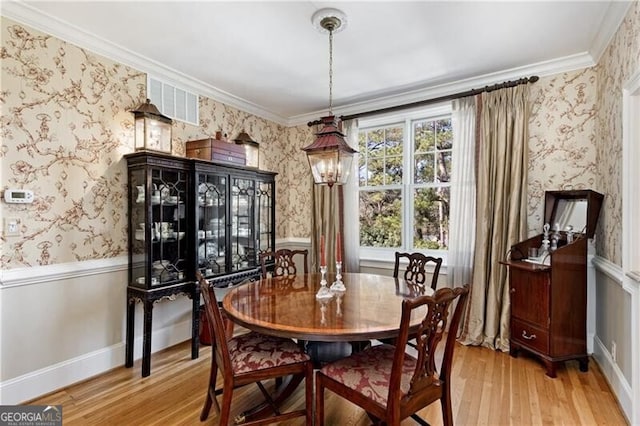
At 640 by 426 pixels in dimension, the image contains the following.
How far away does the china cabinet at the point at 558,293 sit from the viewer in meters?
2.65

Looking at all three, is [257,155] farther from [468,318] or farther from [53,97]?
[468,318]

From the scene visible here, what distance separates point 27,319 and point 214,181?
5.75 feet

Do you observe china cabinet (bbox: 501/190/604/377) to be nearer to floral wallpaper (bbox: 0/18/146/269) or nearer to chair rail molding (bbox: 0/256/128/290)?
chair rail molding (bbox: 0/256/128/290)

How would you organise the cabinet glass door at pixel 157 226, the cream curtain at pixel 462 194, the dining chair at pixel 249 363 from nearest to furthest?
1. the dining chair at pixel 249 363
2. the cabinet glass door at pixel 157 226
3. the cream curtain at pixel 462 194

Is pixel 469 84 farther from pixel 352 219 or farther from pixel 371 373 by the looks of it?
pixel 371 373

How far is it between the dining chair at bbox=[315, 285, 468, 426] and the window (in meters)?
2.28

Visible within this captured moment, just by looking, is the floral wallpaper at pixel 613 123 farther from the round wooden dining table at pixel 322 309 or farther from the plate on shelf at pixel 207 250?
the plate on shelf at pixel 207 250

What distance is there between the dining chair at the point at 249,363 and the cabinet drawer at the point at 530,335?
1988mm

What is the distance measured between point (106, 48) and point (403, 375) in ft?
10.7

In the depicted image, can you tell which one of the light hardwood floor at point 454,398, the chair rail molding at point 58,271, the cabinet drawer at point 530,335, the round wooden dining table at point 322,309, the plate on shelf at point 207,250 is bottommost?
the light hardwood floor at point 454,398

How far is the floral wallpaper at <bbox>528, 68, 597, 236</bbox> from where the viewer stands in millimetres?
3000

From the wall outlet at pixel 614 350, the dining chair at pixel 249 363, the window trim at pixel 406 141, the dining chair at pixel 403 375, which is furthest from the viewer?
the window trim at pixel 406 141

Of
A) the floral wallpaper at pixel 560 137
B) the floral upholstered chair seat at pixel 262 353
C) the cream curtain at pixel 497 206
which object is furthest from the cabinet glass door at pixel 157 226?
the floral wallpaper at pixel 560 137

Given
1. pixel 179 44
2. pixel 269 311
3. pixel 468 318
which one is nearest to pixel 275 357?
pixel 269 311
